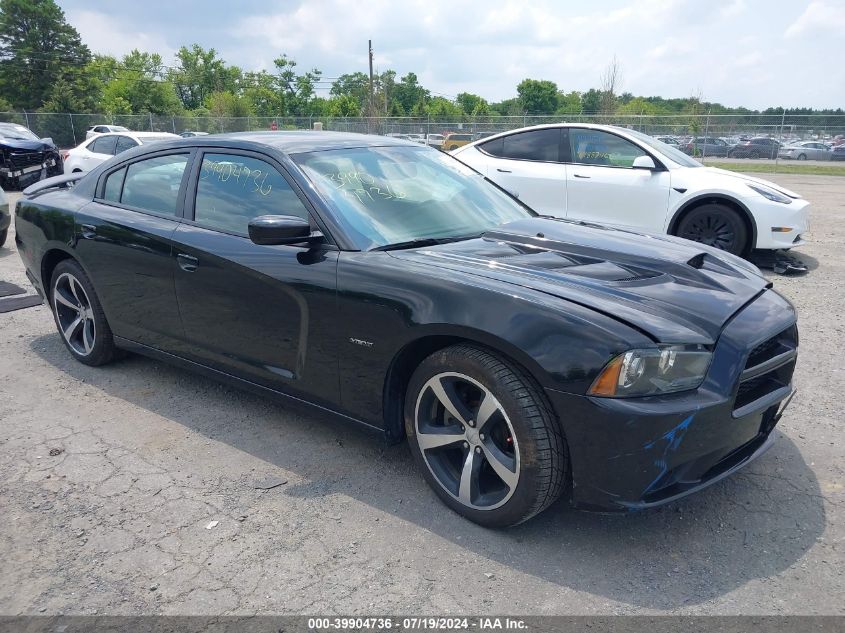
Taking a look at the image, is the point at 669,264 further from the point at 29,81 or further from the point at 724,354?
the point at 29,81

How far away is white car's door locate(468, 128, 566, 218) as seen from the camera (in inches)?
317

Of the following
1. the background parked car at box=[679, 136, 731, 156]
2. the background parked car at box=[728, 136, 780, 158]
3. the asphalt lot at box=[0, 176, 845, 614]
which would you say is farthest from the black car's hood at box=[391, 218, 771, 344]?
the background parked car at box=[728, 136, 780, 158]

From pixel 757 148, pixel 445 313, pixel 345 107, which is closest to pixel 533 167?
pixel 445 313

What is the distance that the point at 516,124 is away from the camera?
2812 cm

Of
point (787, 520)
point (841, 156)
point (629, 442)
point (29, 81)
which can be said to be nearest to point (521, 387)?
point (629, 442)

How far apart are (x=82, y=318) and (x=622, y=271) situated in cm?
367

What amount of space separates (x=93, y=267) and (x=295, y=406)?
6.24 feet

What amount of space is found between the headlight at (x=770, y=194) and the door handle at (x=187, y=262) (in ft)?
20.3

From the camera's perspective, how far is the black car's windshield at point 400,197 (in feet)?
10.7

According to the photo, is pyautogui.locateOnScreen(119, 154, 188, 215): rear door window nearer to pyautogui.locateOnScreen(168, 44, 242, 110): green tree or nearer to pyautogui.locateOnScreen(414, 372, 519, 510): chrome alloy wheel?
pyautogui.locateOnScreen(414, 372, 519, 510): chrome alloy wheel

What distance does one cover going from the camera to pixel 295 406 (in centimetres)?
340

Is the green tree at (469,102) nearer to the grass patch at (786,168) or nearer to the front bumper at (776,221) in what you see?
the grass patch at (786,168)

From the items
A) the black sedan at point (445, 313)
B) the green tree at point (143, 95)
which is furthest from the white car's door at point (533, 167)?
the green tree at point (143, 95)

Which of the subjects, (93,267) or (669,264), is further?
(93,267)
